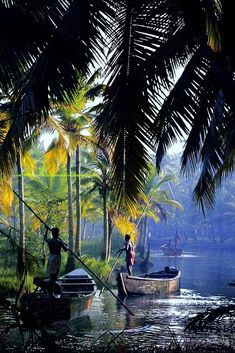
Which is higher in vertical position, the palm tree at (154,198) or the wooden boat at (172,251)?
the palm tree at (154,198)

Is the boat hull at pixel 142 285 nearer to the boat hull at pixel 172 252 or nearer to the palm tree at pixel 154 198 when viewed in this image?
the palm tree at pixel 154 198

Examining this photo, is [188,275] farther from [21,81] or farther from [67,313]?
[21,81]

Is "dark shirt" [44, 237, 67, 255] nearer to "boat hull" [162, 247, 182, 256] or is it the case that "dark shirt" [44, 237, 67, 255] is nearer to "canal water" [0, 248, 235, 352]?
"canal water" [0, 248, 235, 352]

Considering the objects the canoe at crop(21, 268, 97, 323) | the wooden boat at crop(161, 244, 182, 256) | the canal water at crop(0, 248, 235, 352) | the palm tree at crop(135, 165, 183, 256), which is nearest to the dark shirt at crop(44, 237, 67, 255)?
the canoe at crop(21, 268, 97, 323)

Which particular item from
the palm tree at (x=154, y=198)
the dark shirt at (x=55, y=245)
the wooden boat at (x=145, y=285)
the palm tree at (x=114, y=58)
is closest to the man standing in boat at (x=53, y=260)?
the dark shirt at (x=55, y=245)

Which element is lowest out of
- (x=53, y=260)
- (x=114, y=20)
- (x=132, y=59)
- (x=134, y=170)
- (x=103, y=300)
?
(x=103, y=300)

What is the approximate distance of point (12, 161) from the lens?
25.2 feet

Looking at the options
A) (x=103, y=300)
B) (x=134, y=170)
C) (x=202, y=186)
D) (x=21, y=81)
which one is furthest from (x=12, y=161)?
(x=103, y=300)

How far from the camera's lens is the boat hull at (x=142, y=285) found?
21.0 metres

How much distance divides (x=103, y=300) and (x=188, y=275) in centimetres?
1681

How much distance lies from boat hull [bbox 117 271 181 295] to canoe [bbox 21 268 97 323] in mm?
2639

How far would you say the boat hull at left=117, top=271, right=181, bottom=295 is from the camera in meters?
21.0

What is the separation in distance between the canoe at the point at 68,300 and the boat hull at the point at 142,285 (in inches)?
104

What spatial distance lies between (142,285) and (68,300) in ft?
29.3
